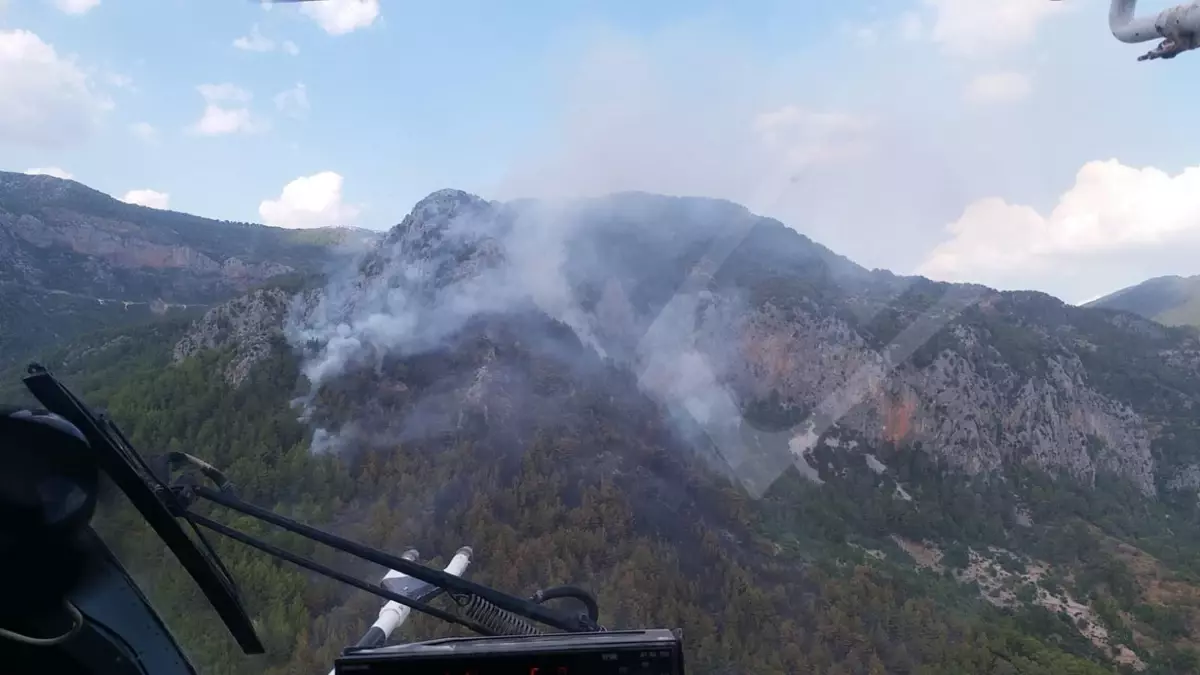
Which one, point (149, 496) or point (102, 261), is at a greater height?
point (102, 261)

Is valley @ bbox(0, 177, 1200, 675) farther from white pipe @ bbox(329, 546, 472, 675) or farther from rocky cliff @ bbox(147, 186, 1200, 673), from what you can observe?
white pipe @ bbox(329, 546, 472, 675)

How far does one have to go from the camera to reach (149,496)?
2797mm

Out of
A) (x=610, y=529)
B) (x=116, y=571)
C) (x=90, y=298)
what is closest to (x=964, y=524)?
(x=610, y=529)

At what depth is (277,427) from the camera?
53.7 metres

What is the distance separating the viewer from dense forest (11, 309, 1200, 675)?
129ft

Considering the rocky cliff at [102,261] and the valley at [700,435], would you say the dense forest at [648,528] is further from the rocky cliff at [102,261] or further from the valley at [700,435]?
the rocky cliff at [102,261]

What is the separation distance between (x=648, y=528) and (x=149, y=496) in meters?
48.7

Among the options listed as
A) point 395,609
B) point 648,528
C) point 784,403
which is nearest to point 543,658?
point 395,609

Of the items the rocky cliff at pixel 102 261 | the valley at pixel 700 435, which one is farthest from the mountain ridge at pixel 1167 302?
the rocky cliff at pixel 102 261

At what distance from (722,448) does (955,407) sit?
24.6 m

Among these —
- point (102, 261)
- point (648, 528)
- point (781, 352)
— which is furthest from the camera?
point (102, 261)

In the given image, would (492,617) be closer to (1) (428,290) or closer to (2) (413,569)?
(2) (413,569)

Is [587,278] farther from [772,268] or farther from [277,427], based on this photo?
[277,427]

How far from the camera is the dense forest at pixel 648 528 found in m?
39.3
